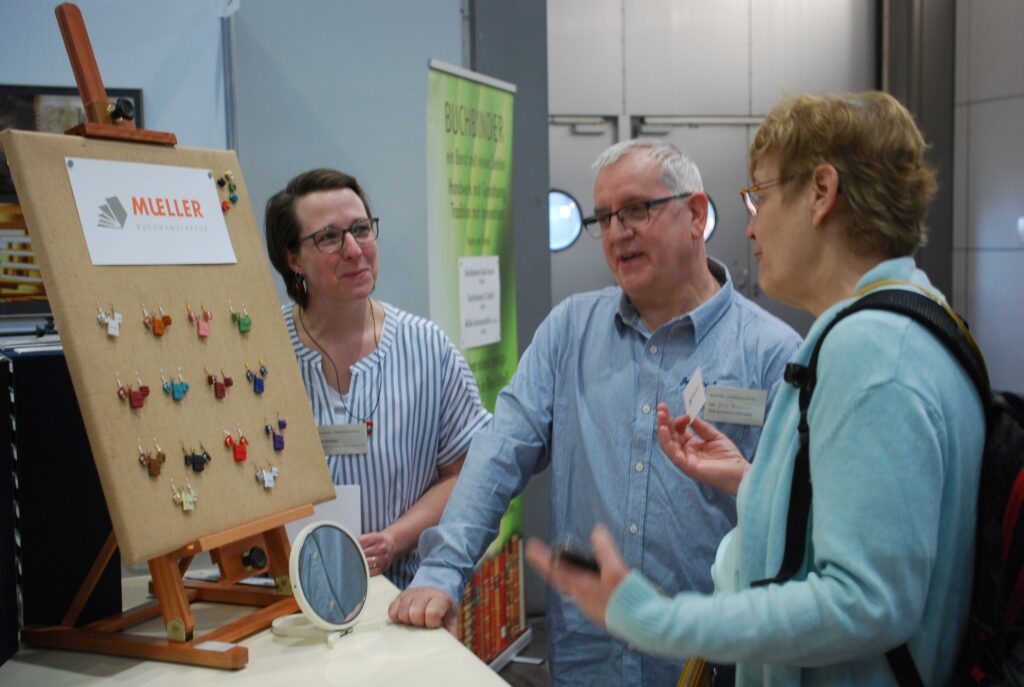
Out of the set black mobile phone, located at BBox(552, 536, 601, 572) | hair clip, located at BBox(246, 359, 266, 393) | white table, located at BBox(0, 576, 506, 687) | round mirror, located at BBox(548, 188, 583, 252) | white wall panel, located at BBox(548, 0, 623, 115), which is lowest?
white table, located at BBox(0, 576, 506, 687)

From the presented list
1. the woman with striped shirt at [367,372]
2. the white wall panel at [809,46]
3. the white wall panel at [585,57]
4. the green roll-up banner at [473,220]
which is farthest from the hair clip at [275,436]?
the white wall panel at [809,46]

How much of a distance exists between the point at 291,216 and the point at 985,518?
1.73 meters

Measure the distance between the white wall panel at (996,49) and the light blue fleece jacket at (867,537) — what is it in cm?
696

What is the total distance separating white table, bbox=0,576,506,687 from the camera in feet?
4.73

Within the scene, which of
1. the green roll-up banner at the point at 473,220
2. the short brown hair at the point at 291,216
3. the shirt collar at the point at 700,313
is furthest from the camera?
the green roll-up banner at the point at 473,220

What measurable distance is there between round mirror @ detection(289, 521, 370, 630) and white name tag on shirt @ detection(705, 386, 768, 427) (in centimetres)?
77

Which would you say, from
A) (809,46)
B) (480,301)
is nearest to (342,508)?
(480,301)

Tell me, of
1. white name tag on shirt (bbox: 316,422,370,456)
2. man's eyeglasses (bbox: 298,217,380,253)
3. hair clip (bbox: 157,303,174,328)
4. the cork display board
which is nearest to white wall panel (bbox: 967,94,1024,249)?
man's eyeglasses (bbox: 298,217,380,253)

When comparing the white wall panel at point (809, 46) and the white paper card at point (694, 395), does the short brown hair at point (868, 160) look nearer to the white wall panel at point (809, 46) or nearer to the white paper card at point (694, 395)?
the white paper card at point (694, 395)

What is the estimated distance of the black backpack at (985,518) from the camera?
A: 1.11 metres

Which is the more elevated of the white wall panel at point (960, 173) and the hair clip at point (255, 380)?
the white wall panel at point (960, 173)

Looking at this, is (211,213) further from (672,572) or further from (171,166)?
(672,572)

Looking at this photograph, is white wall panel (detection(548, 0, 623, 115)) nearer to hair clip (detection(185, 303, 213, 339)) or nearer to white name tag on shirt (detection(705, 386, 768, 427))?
white name tag on shirt (detection(705, 386, 768, 427))

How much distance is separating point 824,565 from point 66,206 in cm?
124
